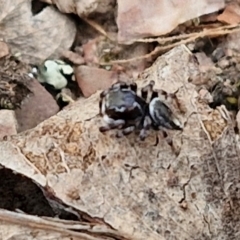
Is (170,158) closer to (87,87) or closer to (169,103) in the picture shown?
(169,103)

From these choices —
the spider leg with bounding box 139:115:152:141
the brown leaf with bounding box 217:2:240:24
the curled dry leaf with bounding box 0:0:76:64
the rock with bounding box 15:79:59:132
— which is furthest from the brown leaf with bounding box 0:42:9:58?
the brown leaf with bounding box 217:2:240:24

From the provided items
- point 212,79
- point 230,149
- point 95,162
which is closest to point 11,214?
point 95,162

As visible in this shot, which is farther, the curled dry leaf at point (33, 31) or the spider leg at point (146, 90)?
the curled dry leaf at point (33, 31)

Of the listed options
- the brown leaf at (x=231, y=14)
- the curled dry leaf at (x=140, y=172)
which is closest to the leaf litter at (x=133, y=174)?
the curled dry leaf at (x=140, y=172)

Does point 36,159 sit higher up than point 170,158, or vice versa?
point 36,159

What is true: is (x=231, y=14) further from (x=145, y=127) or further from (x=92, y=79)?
(x=145, y=127)

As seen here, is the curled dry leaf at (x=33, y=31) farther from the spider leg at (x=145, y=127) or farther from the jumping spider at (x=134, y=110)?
the spider leg at (x=145, y=127)
